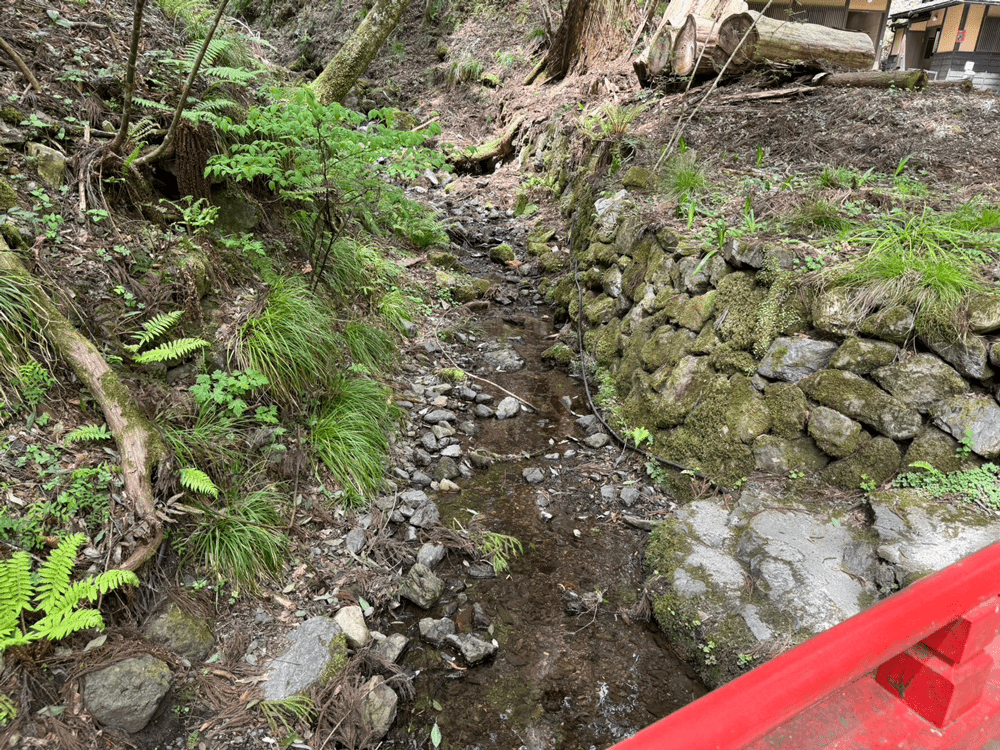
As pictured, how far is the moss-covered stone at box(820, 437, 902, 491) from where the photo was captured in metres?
3.30

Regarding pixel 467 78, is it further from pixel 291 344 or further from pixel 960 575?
pixel 960 575

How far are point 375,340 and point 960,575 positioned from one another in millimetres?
4359

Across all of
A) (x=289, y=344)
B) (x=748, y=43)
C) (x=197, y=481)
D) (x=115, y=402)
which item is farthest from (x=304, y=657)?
(x=748, y=43)

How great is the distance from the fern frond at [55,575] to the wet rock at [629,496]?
323cm

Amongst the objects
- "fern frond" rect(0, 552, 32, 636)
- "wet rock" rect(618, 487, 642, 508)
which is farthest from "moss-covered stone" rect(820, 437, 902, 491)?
"fern frond" rect(0, 552, 32, 636)

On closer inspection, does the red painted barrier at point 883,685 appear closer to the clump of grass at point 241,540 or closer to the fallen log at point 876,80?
the clump of grass at point 241,540

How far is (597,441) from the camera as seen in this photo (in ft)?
15.3

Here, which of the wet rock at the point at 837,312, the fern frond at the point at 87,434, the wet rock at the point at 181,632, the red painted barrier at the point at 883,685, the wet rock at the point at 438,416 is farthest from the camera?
the wet rock at the point at 438,416

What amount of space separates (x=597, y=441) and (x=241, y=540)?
9.15 feet

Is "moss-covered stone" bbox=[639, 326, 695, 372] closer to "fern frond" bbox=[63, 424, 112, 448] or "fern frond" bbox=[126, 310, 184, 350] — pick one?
"fern frond" bbox=[126, 310, 184, 350]

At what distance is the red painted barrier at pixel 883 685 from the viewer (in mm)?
904

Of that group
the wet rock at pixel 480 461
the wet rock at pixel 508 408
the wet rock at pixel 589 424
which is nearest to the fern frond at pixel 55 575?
the wet rock at pixel 480 461

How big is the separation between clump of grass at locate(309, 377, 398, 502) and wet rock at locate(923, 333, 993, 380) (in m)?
3.60

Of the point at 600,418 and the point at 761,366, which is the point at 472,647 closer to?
the point at 600,418
